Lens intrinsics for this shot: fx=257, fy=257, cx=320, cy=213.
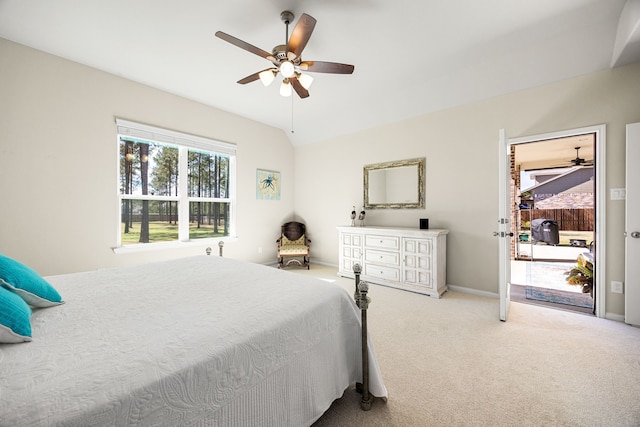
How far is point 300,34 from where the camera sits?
2.00m

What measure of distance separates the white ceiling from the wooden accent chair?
2616 millimetres

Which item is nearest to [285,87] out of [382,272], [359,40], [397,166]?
[359,40]

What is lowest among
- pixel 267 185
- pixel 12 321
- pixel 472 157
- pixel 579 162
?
pixel 12 321

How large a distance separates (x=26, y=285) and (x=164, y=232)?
281 cm

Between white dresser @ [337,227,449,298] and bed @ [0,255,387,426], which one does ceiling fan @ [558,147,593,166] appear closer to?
white dresser @ [337,227,449,298]

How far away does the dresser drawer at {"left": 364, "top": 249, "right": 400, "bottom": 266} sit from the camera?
12.1ft

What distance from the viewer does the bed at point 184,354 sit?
70 cm

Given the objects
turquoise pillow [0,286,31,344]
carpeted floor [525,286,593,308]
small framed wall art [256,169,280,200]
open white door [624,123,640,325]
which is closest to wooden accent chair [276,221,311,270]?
small framed wall art [256,169,280,200]

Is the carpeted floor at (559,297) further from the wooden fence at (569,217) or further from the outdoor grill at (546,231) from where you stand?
the wooden fence at (569,217)

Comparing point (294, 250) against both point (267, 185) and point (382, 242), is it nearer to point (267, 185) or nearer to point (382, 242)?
point (267, 185)

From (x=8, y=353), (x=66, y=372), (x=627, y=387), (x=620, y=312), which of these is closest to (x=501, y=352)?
(x=627, y=387)

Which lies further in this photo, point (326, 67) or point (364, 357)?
point (326, 67)

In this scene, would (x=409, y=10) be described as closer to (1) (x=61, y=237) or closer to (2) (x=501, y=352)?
(2) (x=501, y=352)

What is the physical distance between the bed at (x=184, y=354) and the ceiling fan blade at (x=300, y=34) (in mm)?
1832
